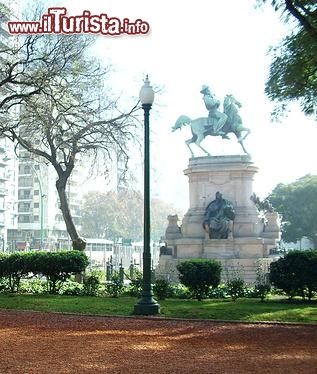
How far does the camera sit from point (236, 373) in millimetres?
7551

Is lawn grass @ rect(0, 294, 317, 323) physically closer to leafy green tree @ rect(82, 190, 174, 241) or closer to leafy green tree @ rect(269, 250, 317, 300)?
leafy green tree @ rect(269, 250, 317, 300)

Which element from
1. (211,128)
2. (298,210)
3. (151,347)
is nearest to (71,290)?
(151,347)

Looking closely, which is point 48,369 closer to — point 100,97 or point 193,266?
point 193,266

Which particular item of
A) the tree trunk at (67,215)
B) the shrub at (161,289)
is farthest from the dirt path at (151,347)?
the tree trunk at (67,215)

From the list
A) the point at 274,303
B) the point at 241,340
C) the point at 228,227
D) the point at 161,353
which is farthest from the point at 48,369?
the point at 228,227

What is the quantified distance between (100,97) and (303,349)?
60.1ft

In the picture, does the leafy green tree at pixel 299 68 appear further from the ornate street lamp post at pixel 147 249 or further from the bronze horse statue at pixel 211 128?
the bronze horse statue at pixel 211 128

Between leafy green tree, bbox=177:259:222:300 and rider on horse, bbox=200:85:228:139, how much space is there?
624 inches

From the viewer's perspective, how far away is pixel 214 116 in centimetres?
3306

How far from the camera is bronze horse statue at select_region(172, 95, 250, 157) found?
32.9 metres

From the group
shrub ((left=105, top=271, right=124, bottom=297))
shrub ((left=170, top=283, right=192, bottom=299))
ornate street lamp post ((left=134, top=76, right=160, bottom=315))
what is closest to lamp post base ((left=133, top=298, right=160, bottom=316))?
ornate street lamp post ((left=134, top=76, right=160, bottom=315))

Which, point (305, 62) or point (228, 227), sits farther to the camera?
point (228, 227)

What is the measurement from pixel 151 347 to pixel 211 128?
24.4m

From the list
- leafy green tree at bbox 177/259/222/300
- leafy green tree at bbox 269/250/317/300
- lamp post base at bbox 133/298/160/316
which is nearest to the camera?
lamp post base at bbox 133/298/160/316
